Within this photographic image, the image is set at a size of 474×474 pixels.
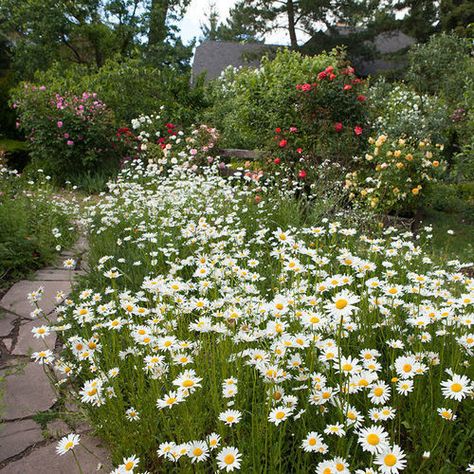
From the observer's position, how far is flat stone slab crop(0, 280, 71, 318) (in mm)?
3363

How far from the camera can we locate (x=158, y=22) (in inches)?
604

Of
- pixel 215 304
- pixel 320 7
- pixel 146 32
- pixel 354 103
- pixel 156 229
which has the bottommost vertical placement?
pixel 156 229

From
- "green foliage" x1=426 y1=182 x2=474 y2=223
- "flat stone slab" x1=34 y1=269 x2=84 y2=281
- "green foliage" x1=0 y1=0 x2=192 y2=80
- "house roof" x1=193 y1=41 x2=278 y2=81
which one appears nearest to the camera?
"flat stone slab" x1=34 y1=269 x2=84 y2=281

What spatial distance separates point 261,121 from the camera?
Answer: 7605mm

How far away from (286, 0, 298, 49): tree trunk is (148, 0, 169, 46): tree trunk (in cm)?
638

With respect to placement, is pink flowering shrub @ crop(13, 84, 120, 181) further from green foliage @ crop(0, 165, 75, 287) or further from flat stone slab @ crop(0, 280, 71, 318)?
flat stone slab @ crop(0, 280, 71, 318)

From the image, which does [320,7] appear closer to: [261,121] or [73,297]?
[261,121]

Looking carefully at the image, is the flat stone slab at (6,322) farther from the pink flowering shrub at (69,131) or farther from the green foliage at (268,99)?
the pink flowering shrub at (69,131)

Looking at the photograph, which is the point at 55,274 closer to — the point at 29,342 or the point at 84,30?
the point at 29,342

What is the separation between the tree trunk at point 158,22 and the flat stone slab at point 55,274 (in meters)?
13.3

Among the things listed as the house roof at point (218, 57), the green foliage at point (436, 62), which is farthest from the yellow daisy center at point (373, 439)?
the house roof at point (218, 57)

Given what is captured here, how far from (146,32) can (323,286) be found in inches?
606

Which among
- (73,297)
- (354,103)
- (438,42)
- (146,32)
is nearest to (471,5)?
(438,42)

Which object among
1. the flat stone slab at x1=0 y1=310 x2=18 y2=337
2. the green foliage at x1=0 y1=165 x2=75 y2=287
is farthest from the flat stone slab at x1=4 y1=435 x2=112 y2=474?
the green foliage at x1=0 y1=165 x2=75 y2=287
